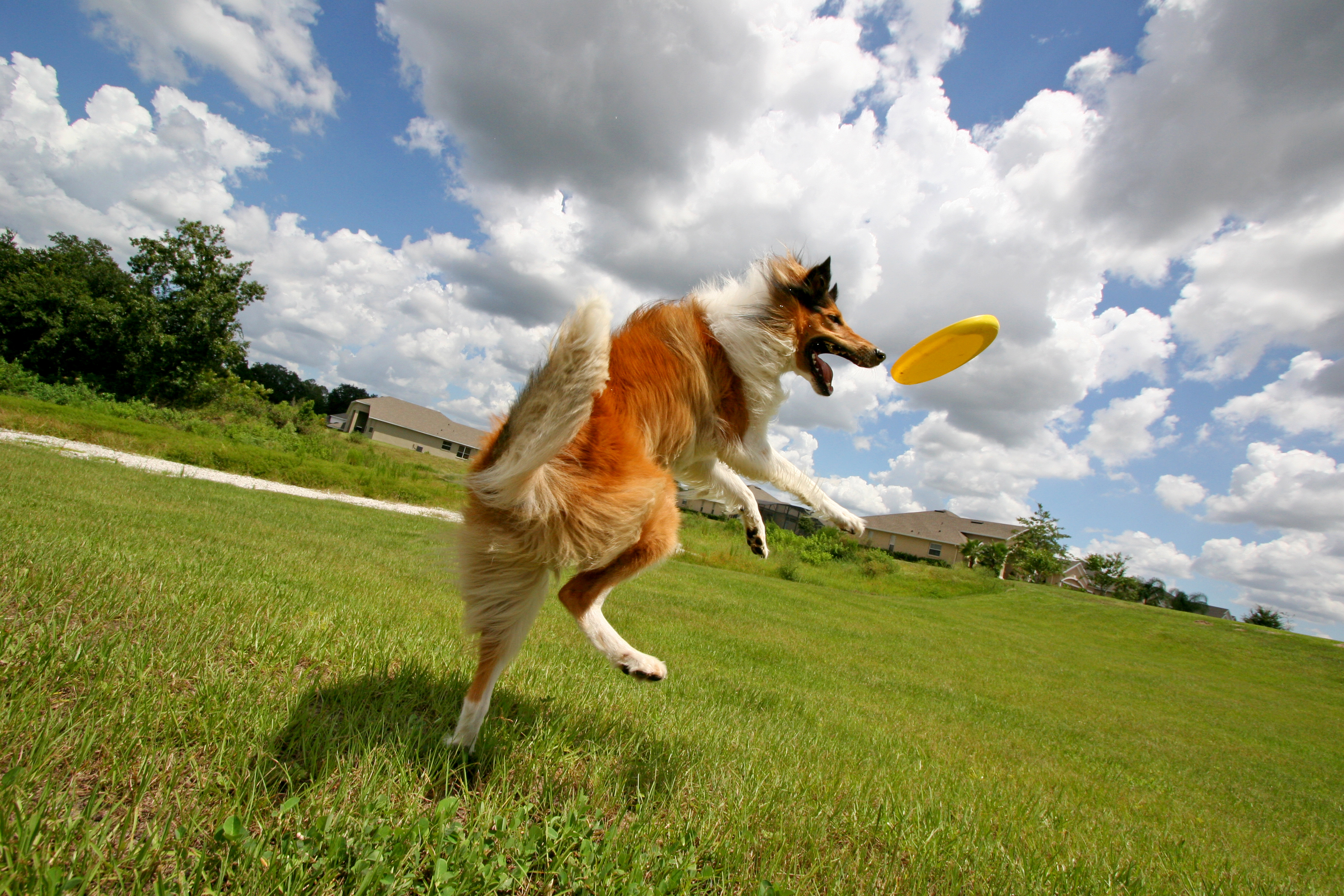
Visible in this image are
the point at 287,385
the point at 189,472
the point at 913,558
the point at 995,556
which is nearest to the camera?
the point at 189,472

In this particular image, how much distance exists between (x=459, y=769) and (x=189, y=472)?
21.6m

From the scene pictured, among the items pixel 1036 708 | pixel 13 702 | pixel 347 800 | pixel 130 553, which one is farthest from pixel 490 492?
pixel 1036 708

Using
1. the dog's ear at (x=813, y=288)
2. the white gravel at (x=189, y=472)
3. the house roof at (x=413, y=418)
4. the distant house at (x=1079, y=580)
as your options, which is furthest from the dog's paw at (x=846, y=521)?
the distant house at (x=1079, y=580)

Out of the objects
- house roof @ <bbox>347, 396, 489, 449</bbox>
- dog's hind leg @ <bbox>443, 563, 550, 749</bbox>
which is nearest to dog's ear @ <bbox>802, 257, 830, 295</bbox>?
dog's hind leg @ <bbox>443, 563, 550, 749</bbox>

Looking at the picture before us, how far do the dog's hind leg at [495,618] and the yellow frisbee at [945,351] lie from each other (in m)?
3.28

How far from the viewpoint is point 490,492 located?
8.29 feet

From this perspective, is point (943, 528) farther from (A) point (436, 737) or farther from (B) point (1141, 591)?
(A) point (436, 737)

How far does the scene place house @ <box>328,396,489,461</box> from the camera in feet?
210

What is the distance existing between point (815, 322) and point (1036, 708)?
32.1 feet

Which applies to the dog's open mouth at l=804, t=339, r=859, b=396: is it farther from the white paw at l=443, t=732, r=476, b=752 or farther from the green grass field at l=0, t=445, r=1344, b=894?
the white paw at l=443, t=732, r=476, b=752

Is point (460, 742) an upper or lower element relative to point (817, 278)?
lower

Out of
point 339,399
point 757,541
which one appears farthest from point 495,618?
point 339,399

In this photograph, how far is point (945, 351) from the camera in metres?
4.64

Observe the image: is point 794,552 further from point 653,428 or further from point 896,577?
point 653,428
